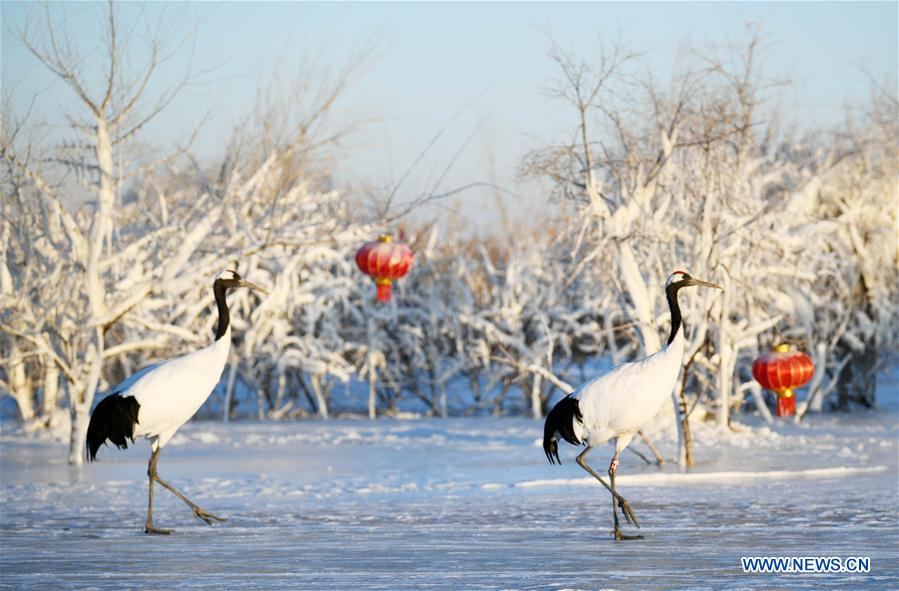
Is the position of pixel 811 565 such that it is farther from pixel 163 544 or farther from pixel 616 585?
pixel 163 544

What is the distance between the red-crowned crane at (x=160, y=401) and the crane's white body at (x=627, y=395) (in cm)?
308

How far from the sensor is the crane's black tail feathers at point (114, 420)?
1060cm

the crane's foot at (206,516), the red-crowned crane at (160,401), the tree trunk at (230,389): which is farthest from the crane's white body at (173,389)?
the tree trunk at (230,389)

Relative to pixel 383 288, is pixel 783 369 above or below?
Result: below

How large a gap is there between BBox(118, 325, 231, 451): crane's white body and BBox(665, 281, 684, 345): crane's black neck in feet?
12.0

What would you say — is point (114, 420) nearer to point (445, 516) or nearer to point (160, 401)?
point (160, 401)

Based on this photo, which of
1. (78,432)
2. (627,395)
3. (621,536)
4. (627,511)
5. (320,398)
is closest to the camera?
(621,536)

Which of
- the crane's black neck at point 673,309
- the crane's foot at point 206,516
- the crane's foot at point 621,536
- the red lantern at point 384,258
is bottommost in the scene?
the crane's foot at point 621,536

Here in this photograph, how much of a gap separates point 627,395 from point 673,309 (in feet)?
3.50

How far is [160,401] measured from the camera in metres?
10.6

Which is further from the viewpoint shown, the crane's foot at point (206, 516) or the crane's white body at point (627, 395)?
the crane's foot at point (206, 516)

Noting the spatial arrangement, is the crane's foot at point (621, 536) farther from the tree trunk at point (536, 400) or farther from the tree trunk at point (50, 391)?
the tree trunk at point (536, 400)

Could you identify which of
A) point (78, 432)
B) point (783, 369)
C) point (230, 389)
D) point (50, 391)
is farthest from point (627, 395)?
point (230, 389)

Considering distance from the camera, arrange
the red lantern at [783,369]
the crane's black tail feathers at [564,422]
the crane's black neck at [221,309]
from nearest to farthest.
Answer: the crane's black tail feathers at [564,422], the crane's black neck at [221,309], the red lantern at [783,369]
